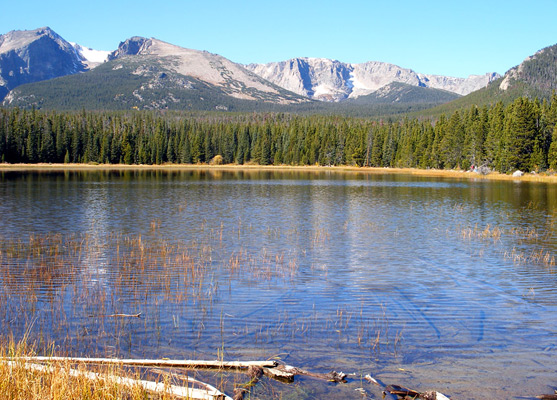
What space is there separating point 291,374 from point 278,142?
156849 mm

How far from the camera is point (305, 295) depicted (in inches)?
597

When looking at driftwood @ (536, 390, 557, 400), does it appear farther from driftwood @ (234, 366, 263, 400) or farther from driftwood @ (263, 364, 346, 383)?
driftwood @ (234, 366, 263, 400)

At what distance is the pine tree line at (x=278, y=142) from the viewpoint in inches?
3981

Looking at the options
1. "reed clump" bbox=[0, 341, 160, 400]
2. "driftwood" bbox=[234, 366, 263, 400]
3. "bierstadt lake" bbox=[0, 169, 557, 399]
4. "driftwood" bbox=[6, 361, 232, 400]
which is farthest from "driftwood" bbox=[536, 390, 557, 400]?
"reed clump" bbox=[0, 341, 160, 400]

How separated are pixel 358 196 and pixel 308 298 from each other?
37.0m

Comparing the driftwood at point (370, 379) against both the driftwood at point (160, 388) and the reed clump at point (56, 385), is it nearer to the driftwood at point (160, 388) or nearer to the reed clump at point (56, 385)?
the driftwood at point (160, 388)

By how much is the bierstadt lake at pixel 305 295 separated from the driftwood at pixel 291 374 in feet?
0.62

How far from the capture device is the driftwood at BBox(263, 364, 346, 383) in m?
8.89

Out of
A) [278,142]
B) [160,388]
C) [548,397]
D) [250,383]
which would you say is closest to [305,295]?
[250,383]


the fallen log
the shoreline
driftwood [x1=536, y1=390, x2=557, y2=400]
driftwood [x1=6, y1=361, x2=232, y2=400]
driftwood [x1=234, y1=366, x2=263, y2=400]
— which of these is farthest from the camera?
the shoreline

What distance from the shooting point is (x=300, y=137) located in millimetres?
→ 161125

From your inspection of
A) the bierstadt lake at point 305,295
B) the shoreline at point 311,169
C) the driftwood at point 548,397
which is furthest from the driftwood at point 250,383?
the shoreline at point 311,169

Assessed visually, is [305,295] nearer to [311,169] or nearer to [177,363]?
[177,363]

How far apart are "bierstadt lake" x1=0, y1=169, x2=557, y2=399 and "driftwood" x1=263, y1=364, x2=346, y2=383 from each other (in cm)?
19
